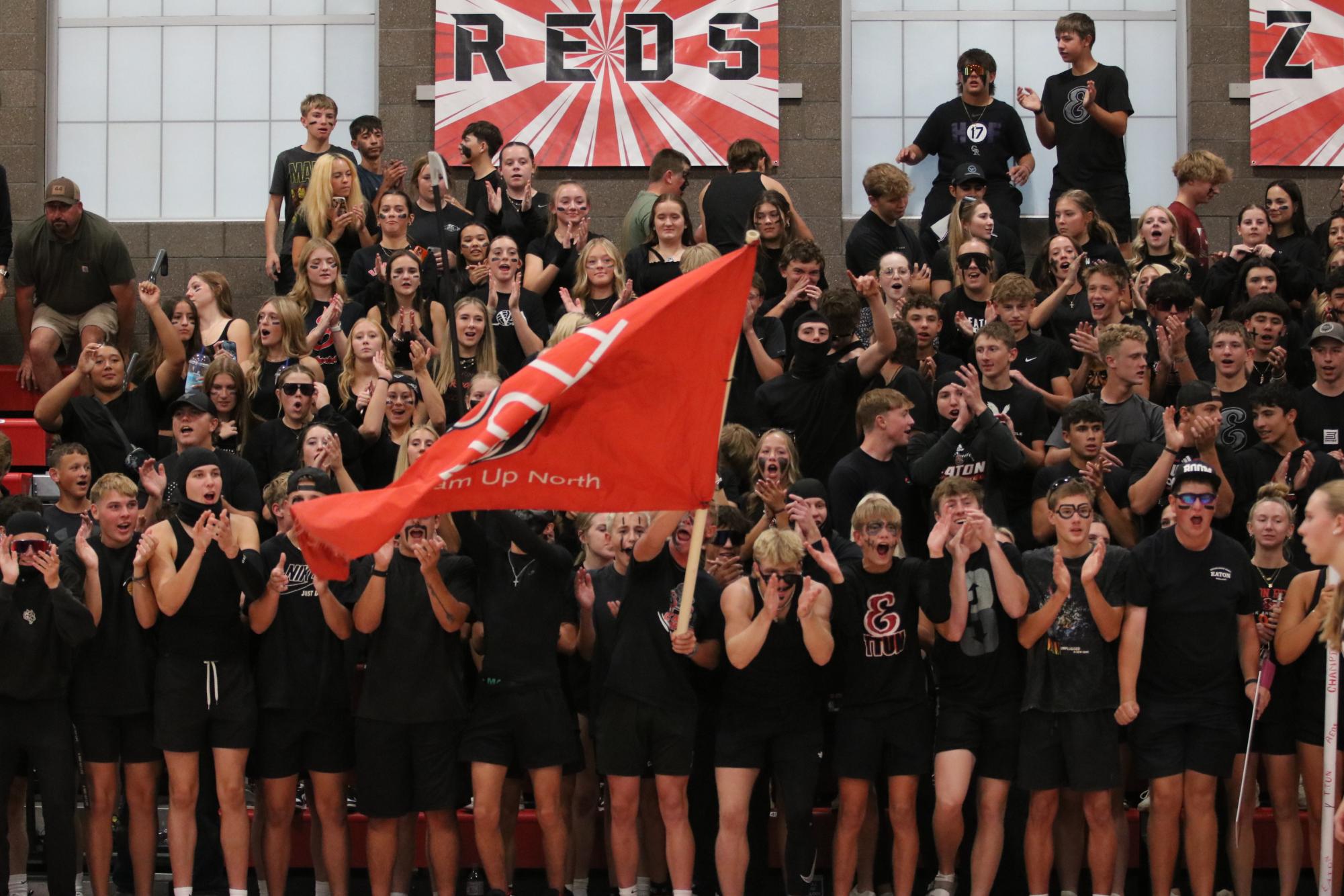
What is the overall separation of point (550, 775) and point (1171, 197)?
8.77 metres

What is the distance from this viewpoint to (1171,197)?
625 inches

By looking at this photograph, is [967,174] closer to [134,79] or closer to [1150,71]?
[1150,71]

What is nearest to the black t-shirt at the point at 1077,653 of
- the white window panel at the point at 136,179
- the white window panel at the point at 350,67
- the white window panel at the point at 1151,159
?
the white window panel at the point at 1151,159

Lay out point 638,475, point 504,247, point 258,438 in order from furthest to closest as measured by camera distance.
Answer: point 504,247, point 258,438, point 638,475

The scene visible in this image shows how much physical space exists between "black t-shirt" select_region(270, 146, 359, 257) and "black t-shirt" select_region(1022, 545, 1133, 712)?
6920 millimetres

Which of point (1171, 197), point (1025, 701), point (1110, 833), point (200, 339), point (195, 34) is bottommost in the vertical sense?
point (1110, 833)

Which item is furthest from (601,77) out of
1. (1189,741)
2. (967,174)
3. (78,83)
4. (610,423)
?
(1189,741)

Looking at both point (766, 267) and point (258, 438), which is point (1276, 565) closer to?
point (766, 267)

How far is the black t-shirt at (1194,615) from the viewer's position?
30.5 feet

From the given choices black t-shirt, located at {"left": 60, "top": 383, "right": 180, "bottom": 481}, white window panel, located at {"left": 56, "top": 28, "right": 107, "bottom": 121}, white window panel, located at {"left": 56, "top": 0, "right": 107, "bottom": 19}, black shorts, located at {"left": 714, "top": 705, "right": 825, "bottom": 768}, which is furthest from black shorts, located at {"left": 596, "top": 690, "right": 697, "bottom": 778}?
white window panel, located at {"left": 56, "top": 0, "right": 107, "bottom": 19}

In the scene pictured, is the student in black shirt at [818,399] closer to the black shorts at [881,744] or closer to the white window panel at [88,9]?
the black shorts at [881,744]

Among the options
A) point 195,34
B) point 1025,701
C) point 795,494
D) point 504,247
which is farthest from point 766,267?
point 195,34

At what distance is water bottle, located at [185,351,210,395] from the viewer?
11.9 meters

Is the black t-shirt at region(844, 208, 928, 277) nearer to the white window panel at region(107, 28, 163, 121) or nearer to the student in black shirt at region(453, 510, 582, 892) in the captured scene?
the student in black shirt at region(453, 510, 582, 892)
